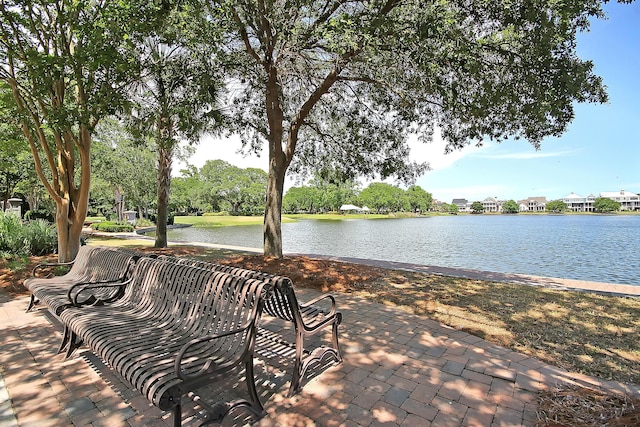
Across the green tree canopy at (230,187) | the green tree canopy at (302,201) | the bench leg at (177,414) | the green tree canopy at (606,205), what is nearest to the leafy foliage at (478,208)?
the green tree canopy at (606,205)

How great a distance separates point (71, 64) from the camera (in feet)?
19.8

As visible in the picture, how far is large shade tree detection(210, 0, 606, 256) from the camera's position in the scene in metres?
6.00

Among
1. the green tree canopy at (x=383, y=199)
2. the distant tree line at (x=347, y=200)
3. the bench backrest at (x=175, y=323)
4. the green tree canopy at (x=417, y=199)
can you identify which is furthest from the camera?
the green tree canopy at (x=417, y=199)

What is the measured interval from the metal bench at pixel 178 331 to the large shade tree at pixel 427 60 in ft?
15.0

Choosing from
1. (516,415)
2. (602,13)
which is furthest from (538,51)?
(516,415)

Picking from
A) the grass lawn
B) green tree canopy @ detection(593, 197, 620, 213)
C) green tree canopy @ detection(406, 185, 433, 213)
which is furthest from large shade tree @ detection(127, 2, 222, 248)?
green tree canopy @ detection(593, 197, 620, 213)

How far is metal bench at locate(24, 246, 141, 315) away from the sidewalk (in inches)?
18.0

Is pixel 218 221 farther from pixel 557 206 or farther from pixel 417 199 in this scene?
pixel 557 206

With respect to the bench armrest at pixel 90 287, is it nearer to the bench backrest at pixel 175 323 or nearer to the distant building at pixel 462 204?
the bench backrest at pixel 175 323

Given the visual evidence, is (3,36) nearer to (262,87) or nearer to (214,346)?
(262,87)

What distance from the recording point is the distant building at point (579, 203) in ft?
423

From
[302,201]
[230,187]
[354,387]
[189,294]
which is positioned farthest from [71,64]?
[302,201]

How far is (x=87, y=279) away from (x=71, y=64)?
12.4 ft

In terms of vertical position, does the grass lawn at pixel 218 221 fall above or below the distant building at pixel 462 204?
below
